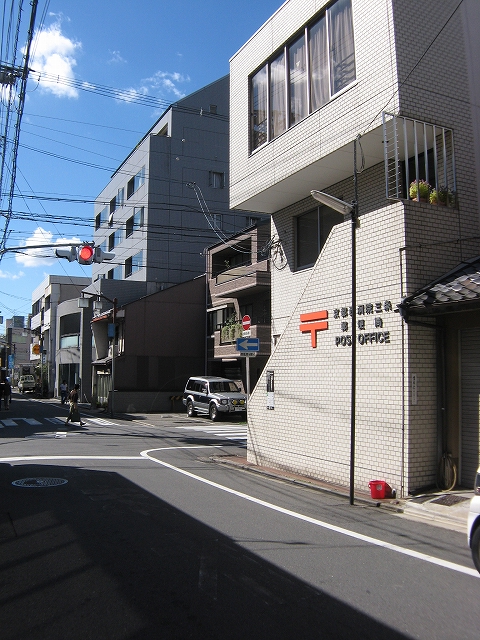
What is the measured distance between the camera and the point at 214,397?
27625 mm

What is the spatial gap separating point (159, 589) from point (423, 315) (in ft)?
19.7

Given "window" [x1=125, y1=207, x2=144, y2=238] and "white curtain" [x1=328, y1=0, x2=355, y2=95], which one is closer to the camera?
"white curtain" [x1=328, y1=0, x2=355, y2=95]

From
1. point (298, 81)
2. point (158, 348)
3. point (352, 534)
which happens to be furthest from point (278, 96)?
point (158, 348)

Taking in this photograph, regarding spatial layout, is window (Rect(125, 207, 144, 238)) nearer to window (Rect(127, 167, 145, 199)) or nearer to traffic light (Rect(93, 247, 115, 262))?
window (Rect(127, 167, 145, 199))

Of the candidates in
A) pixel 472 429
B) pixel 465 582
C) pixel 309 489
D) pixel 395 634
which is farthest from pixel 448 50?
pixel 395 634

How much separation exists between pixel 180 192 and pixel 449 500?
120 feet

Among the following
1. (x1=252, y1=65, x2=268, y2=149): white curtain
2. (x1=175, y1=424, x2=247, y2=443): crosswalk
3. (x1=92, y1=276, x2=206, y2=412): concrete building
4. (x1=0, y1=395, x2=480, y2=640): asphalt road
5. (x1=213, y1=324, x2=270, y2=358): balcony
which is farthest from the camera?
(x1=92, y1=276, x2=206, y2=412): concrete building

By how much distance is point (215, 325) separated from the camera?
120 ft

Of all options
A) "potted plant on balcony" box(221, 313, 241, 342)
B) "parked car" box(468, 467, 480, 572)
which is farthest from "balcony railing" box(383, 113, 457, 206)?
"potted plant on balcony" box(221, 313, 241, 342)

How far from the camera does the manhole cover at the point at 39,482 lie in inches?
397

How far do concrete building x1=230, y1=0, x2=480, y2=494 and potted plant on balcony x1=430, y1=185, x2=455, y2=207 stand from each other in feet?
0.09

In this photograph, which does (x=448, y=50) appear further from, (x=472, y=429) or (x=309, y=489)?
(x=309, y=489)

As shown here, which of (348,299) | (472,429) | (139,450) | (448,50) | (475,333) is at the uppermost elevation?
(448,50)

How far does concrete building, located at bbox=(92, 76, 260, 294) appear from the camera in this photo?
40844 mm
